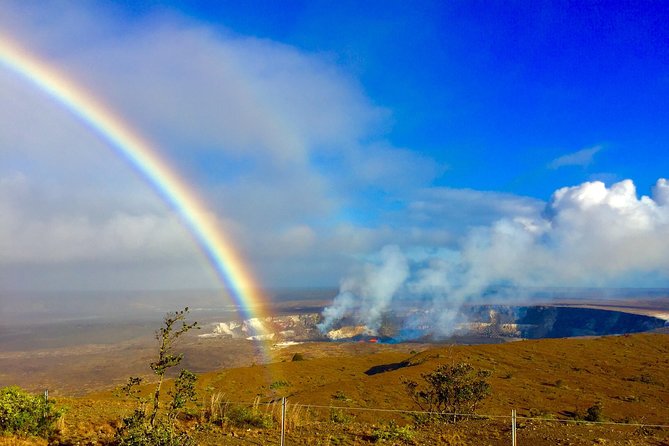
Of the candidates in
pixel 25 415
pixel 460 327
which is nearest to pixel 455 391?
pixel 25 415

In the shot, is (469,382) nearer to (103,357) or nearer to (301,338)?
(103,357)

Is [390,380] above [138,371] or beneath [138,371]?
above

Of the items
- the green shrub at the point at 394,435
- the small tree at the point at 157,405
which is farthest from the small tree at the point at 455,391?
the small tree at the point at 157,405

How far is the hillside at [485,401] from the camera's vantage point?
41.1ft

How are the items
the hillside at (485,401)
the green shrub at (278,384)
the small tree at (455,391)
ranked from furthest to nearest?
the green shrub at (278,384) < the small tree at (455,391) < the hillside at (485,401)

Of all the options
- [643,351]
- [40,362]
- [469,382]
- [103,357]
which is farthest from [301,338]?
[469,382]

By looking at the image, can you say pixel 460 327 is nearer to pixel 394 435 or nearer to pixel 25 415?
pixel 394 435

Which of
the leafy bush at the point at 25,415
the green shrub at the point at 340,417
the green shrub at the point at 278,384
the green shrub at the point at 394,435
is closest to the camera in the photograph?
the leafy bush at the point at 25,415

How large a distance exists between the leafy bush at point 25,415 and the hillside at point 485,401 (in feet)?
1.79

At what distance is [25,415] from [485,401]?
2022 cm

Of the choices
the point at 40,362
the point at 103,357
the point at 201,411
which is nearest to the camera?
the point at 201,411

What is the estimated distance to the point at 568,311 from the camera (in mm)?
130750

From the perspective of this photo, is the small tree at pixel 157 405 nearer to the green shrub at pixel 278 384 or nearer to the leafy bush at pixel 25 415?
the leafy bush at pixel 25 415

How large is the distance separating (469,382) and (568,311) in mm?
130251
